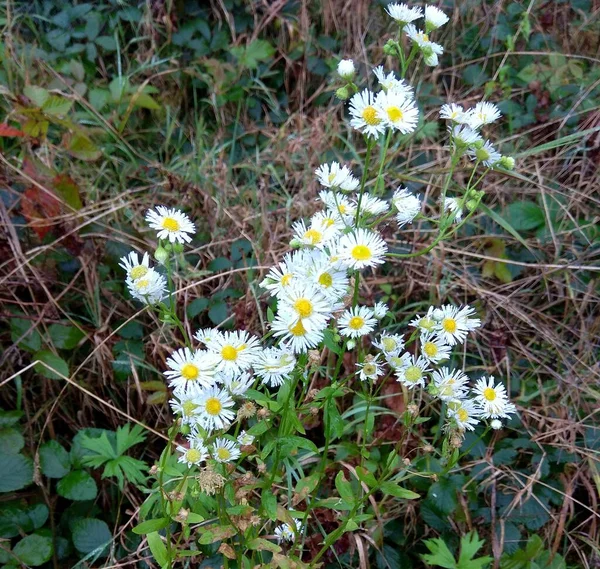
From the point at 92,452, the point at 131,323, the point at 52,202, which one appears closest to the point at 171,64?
the point at 52,202

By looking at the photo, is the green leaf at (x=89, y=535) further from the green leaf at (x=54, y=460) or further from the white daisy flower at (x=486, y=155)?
the white daisy flower at (x=486, y=155)

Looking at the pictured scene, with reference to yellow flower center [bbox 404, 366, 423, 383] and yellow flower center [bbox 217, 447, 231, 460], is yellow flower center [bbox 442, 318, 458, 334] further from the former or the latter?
yellow flower center [bbox 217, 447, 231, 460]

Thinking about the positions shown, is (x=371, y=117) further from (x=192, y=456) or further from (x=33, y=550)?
(x=33, y=550)

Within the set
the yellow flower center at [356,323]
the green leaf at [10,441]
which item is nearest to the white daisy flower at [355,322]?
the yellow flower center at [356,323]

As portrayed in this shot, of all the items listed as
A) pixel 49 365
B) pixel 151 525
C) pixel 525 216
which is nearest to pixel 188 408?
pixel 151 525

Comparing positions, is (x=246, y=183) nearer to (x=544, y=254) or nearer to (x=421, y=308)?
(x=421, y=308)

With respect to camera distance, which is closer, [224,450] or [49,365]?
[224,450]

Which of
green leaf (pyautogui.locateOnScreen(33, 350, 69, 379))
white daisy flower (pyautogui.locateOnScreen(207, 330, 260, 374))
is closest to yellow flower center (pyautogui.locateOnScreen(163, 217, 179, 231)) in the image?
white daisy flower (pyautogui.locateOnScreen(207, 330, 260, 374))
